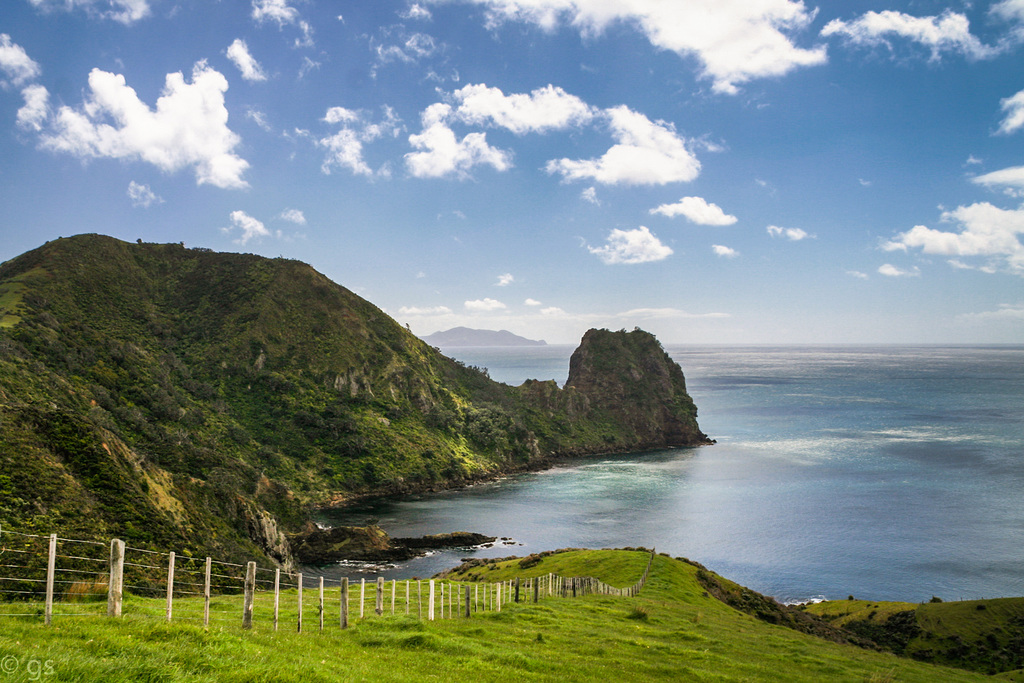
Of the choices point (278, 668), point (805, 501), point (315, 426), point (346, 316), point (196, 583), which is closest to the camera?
point (278, 668)

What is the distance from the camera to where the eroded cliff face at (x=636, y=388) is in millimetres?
168625

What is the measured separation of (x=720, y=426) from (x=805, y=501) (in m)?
92.6

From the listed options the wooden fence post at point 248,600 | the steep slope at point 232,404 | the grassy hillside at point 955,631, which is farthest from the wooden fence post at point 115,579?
the grassy hillside at point 955,631

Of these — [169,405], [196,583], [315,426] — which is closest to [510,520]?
[315,426]

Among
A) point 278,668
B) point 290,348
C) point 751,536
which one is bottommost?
point 751,536

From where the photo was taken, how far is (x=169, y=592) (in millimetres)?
13484

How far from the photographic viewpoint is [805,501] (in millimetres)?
96062

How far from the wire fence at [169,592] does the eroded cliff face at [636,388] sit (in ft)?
446

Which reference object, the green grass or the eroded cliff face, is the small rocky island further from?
the eroded cliff face

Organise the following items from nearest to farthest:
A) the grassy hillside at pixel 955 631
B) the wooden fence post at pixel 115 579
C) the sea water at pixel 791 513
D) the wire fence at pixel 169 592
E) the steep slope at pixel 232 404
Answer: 1. the wooden fence post at pixel 115 579
2. the wire fence at pixel 169 592
3. the steep slope at pixel 232 404
4. the grassy hillside at pixel 955 631
5. the sea water at pixel 791 513

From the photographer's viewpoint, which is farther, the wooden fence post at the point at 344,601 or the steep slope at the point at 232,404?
the steep slope at the point at 232,404

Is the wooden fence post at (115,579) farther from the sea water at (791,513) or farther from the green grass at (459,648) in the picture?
the sea water at (791,513)

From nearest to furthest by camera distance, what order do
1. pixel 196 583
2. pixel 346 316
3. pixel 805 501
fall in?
1. pixel 196 583
2. pixel 805 501
3. pixel 346 316

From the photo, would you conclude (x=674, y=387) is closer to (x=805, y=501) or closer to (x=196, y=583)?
(x=805, y=501)
